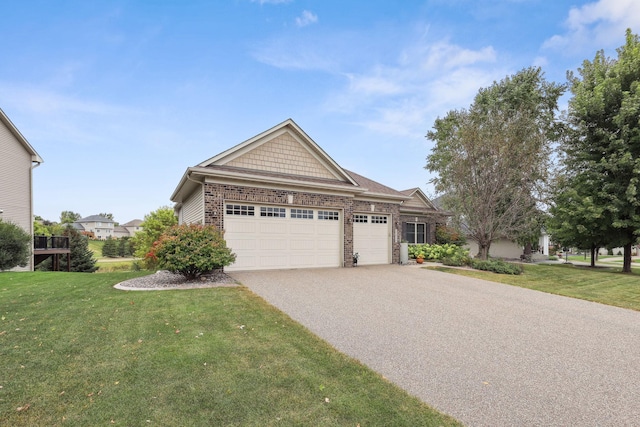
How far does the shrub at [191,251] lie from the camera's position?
8.50m

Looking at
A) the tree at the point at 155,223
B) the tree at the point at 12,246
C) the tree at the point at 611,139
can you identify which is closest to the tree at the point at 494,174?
the tree at the point at 611,139

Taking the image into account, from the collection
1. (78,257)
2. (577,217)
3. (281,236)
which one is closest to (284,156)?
(281,236)

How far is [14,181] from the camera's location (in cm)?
1583

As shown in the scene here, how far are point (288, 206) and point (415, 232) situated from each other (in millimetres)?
11239

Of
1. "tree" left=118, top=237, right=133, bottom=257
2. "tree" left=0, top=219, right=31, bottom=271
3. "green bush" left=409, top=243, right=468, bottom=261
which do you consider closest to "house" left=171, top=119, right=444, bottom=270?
"green bush" left=409, top=243, right=468, bottom=261

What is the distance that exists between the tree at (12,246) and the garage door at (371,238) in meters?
14.4

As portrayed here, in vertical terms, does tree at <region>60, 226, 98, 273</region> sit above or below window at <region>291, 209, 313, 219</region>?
below

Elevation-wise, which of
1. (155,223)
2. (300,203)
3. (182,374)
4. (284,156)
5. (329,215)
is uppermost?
(284,156)

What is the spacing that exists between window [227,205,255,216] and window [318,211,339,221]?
2900 mm

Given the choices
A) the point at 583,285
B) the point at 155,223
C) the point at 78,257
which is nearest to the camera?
the point at 583,285

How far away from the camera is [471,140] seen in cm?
1352

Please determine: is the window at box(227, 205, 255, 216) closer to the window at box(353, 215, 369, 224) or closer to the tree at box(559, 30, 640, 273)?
the window at box(353, 215, 369, 224)

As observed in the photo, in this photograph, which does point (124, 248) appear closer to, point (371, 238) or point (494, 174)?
point (371, 238)

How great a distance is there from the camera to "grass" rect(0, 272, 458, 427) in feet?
8.66
